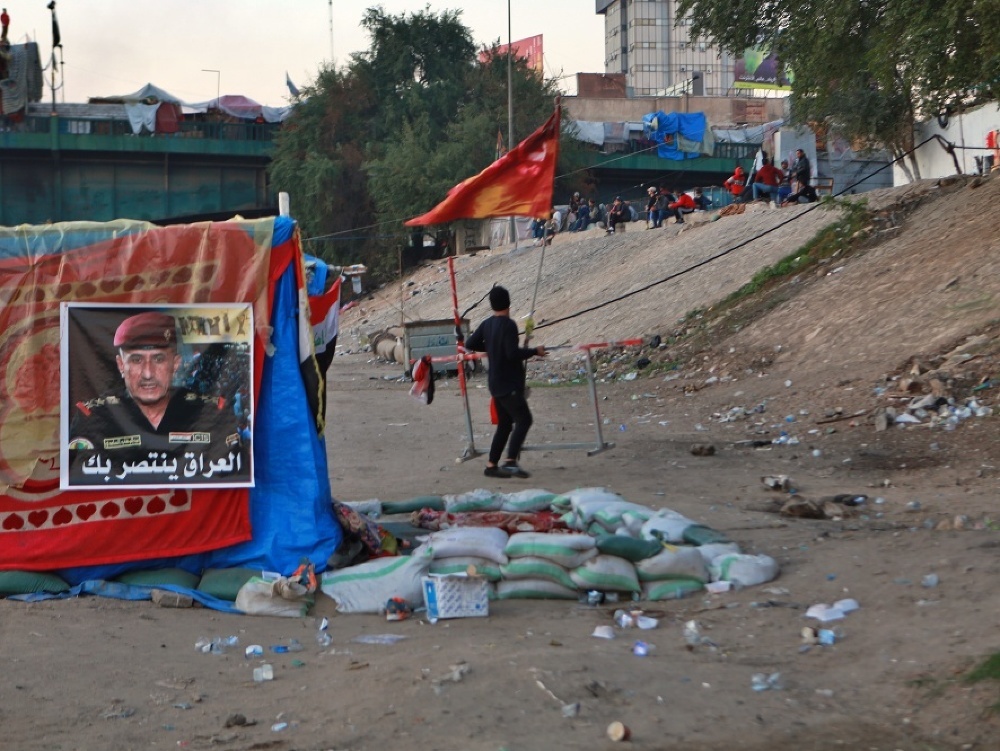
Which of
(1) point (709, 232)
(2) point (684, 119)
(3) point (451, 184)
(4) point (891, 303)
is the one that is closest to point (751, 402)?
(4) point (891, 303)

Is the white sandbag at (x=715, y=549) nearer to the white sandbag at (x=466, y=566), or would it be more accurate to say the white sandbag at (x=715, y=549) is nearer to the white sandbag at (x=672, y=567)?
the white sandbag at (x=672, y=567)

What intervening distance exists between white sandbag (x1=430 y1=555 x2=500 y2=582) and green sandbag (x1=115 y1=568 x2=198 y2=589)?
1.38m

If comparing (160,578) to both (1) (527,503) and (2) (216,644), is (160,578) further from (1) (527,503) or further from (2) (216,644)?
(1) (527,503)

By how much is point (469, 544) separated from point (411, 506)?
5.72ft

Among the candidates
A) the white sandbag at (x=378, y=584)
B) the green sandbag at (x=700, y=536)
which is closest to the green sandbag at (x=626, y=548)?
the green sandbag at (x=700, y=536)

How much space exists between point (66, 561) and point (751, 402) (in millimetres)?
9347

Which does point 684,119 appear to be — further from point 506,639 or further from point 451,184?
point 506,639

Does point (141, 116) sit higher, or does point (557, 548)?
point (141, 116)

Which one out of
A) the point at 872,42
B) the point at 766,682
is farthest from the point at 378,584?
the point at 872,42

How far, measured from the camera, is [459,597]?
5.94 meters

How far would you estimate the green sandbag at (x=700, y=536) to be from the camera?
6.70m

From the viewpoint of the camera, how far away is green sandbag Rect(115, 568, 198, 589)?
6484 mm

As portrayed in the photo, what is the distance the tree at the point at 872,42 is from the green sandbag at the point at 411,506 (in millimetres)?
8491

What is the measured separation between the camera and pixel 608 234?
109ft
